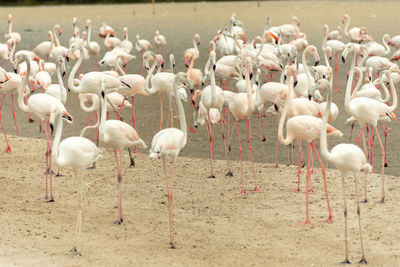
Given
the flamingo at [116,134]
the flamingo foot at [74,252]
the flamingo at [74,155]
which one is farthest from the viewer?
the flamingo at [116,134]

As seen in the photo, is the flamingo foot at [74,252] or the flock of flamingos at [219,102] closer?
the flamingo foot at [74,252]

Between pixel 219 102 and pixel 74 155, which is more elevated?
pixel 219 102

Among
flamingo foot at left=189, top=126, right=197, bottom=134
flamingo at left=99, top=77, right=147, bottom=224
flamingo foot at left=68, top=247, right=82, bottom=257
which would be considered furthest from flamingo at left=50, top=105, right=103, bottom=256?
flamingo foot at left=189, top=126, right=197, bottom=134

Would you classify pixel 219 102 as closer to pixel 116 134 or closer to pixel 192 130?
pixel 116 134

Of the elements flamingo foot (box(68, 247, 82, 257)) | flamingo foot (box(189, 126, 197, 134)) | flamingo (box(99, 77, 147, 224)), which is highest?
flamingo (box(99, 77, 147, 224))

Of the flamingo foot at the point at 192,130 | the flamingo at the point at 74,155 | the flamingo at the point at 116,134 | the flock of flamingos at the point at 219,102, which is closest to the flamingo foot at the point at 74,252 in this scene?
the flock of flamingos at the point at 219,102

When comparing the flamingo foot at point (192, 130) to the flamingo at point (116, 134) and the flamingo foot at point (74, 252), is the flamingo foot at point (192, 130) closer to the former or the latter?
the flamingo at point (116, 134)

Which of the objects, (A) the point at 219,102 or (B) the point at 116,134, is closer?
(B) the point at 116,134

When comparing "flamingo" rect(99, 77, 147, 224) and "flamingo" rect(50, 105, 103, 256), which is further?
"flamingo" rect(99, 77, 147, 224)

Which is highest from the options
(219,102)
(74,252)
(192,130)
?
(219,102)

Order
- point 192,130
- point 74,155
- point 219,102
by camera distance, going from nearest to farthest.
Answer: point 74,155, point 219,102, point 192,130

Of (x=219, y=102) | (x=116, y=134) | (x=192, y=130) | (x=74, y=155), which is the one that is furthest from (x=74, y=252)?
(x=192, y=130)

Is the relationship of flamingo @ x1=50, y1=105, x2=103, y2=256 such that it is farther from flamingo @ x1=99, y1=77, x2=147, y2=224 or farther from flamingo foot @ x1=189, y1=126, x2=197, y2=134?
flamingo foot @ x1=189, y1=126, x2=197, y2=134

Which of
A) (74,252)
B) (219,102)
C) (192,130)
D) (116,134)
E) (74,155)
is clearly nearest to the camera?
(74,252)
